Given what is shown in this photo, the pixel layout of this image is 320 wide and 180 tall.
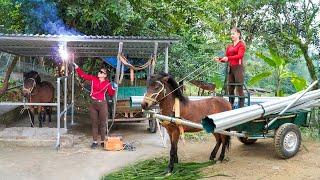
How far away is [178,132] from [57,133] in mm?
3614

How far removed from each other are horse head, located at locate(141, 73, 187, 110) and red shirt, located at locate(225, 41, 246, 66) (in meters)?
1.31

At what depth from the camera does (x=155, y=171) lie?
24.2ft

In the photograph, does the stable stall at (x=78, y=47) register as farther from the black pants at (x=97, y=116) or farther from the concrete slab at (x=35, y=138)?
the black pants at (x=97, y=116)

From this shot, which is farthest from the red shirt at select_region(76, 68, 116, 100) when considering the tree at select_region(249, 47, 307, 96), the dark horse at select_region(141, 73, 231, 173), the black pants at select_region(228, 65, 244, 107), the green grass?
the tree at select_region(249, 47, 307, 96)

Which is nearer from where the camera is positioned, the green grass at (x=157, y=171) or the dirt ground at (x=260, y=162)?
the dirt ground at (x=260, y=162)

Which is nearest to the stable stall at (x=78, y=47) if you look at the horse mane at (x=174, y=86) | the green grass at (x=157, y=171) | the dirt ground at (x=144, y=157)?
the dirt ground at (x=144, y=157)

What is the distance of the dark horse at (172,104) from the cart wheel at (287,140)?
40.6 inches

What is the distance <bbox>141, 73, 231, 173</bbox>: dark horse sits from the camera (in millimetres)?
7113

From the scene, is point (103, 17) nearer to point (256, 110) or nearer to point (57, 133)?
point (57, 133)

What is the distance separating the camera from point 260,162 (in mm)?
7633

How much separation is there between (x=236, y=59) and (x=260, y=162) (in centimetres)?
200

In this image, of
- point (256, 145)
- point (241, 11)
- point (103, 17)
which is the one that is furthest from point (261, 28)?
point (256, 145)

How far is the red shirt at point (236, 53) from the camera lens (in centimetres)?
781

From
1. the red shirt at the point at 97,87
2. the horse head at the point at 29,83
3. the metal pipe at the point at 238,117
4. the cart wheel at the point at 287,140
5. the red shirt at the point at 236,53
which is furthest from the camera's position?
the horse head at the point at 29,83
